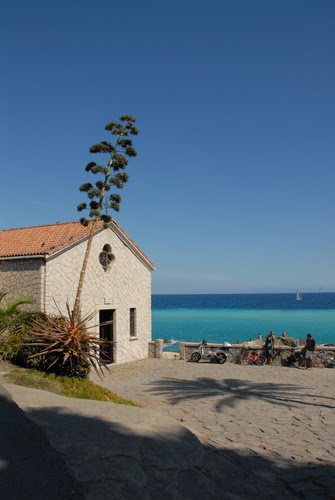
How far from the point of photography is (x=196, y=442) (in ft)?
25.5

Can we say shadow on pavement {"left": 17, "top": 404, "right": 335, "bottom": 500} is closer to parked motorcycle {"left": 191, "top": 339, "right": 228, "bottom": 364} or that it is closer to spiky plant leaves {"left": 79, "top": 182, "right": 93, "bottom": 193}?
spiky plant leaves {"left": 79, "top": 182, "right": 93, "bottom": 193}

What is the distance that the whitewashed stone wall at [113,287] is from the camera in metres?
19.3

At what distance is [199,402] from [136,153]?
10860mm

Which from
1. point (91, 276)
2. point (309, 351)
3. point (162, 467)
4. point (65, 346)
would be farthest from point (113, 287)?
point (162, 467)

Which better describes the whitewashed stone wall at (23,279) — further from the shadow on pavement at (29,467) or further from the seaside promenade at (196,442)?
the shadow on pavement at (29,467)

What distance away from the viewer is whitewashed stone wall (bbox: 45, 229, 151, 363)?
1931 centimetres

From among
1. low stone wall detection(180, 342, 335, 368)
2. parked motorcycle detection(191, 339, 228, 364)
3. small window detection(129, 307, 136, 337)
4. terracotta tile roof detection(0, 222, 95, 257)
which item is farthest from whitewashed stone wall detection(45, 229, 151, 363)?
parked motorcycle detection(191, 339, 228, 364)

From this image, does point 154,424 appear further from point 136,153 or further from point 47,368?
point 136,153

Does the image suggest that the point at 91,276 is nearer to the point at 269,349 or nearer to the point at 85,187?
the point at 85,187

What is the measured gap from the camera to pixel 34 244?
67.9 feet

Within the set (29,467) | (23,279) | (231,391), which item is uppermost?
(23,279)

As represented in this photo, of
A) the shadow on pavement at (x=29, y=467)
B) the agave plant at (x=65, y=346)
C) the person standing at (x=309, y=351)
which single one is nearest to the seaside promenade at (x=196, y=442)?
the shadow on pavement at (x=29, y=467)

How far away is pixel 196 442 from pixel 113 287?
1561 centimetres

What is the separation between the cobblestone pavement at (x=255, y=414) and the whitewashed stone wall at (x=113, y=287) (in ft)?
7.47
